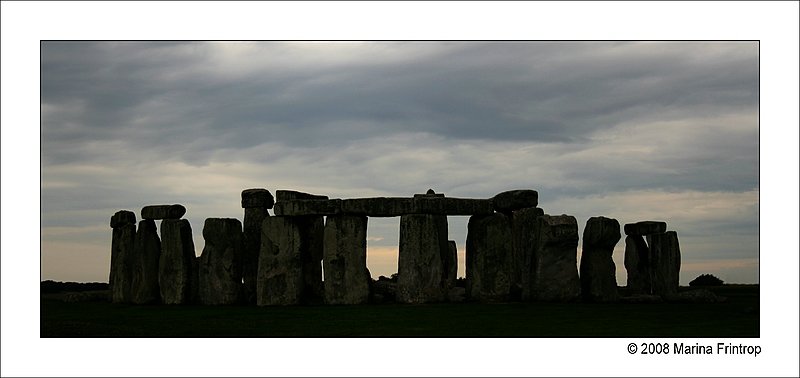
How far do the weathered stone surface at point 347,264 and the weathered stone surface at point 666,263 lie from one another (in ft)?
20.1

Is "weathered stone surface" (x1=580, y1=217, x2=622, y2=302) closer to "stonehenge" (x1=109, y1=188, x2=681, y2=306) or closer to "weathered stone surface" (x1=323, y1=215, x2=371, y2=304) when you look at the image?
"stonehenge" (x1=109, y1=188, x2=681, y2=306)

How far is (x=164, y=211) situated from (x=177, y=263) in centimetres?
108

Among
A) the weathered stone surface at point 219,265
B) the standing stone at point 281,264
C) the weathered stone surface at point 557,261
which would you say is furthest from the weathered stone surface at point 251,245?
the weathered stone surface at point 557,261

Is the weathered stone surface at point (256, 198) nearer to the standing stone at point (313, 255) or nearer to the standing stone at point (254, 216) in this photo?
the standing stone at point (254, 216)

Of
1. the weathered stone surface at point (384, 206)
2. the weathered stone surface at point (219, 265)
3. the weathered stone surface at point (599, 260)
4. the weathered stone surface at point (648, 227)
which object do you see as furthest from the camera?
the weathered stone surface at point (648, 227)

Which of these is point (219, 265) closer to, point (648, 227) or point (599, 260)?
point (599, 260)

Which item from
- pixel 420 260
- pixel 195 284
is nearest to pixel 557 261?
pixel 420 260

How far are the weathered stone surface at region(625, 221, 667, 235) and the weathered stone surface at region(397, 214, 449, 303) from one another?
15.9 ft

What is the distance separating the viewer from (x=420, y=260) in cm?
2070

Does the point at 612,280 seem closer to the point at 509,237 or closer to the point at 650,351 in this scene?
the point at 509,237

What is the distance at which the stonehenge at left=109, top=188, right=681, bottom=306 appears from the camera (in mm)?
20750

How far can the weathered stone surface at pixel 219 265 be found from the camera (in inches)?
864

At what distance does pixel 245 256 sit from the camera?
22.5m

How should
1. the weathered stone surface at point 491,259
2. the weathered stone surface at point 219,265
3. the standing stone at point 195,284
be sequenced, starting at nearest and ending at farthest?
the weathered stone surface at point 491,259, the weathered stone surface at point 219,265, the standing stone at point 195,284
